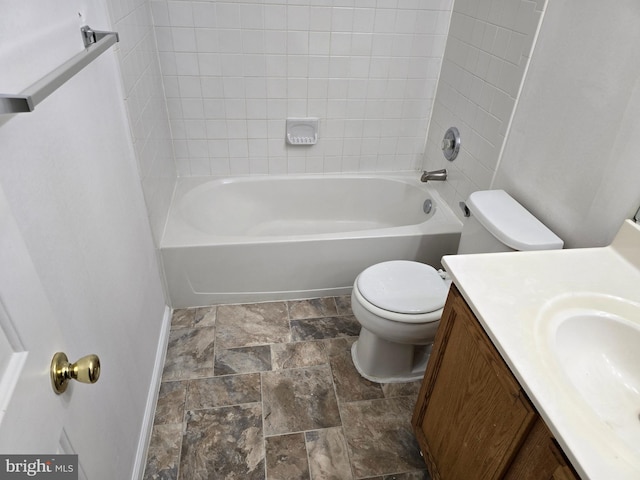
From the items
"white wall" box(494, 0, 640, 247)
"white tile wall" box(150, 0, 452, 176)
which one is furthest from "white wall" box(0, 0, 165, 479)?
"white wall" box(494, 0, 640, 247)

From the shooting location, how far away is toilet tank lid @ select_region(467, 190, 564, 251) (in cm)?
133

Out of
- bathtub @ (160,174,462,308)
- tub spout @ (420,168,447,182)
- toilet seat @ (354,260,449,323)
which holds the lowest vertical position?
bathtub @ (160,174,462,308)

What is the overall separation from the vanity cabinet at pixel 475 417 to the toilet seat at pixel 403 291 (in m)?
0.28

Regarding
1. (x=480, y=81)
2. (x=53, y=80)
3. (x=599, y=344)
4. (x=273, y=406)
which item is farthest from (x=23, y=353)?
(x=480, y=81)

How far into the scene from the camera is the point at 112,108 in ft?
4.31

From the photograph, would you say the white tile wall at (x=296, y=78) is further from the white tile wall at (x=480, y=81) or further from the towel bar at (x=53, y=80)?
the towel bar at (x=53, y=80)

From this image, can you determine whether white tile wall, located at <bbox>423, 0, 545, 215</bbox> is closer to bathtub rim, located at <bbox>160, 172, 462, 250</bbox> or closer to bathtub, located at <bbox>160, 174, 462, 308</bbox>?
bathtub rim, located at <bbox>160, 172, 462, 250</bbox>

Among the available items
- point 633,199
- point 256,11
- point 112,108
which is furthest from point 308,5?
point 633,199

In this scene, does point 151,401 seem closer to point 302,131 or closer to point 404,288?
point 404,288

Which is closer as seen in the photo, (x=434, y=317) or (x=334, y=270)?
(x=434, y=317)

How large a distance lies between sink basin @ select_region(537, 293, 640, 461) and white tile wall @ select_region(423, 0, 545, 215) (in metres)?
0.90

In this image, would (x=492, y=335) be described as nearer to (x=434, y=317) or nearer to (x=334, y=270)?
(x=434, y=317)

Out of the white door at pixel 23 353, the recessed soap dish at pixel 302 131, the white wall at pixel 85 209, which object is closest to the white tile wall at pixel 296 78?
the recessed soap dish at pixel 302 131

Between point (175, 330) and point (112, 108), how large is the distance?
1085 millimetres
